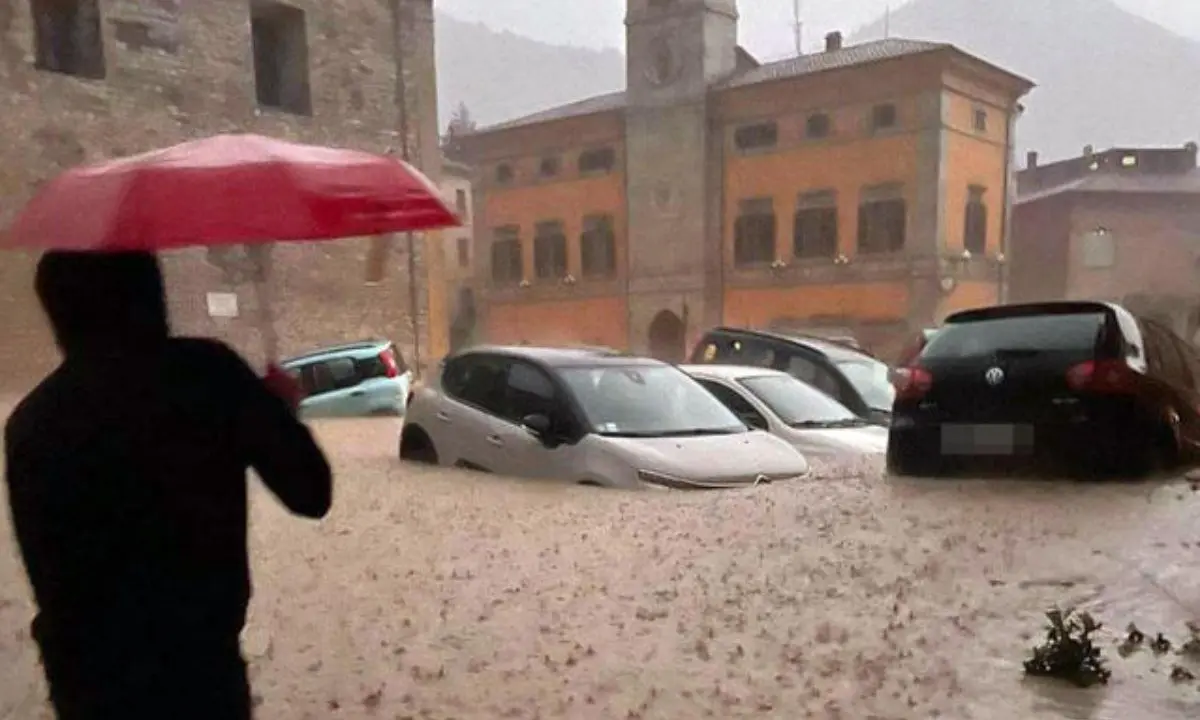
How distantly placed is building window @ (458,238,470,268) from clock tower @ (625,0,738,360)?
1429 centimetres

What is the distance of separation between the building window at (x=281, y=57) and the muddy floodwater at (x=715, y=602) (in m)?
16.3

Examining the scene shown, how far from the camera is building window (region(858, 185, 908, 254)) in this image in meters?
28.2

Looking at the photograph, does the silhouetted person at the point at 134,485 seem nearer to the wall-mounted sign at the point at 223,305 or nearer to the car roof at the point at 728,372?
the car roof at the point at 728,372

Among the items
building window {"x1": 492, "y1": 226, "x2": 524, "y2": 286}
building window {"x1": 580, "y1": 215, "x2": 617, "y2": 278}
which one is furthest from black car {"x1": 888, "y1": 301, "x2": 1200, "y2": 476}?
building window {"x1": 492, "y1": 226, "x2": 524, "y2": 286}

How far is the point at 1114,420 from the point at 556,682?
14.1 ft

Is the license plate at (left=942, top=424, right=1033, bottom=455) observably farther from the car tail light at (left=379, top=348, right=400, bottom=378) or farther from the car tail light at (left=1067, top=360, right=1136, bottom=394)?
the car tail light at (left=379, top=348, right=400, bottom=378)

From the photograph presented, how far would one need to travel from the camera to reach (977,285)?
29500mm

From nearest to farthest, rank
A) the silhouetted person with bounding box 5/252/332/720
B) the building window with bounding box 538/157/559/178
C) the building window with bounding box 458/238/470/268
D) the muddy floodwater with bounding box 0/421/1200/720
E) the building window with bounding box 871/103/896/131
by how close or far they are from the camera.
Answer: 1. the silhouetted person with bounding box 5/252/332/720
2. the muddy floodwater with bounding box 0/421/1200/720
3. the building window with bounding box 871/103/896/131
4. the building window with bounding box 538/157/559/178
5. the building window with bounding box 458/238/470/268

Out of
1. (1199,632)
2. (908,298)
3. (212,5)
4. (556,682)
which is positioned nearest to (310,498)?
(556,682)

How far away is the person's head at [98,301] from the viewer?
1899 millimetres

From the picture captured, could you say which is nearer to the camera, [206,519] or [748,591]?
[206,519]

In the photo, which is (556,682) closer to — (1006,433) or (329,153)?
(329,153)

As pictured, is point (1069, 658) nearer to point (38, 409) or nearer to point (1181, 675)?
point (1181, 675)

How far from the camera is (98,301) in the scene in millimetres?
1896
